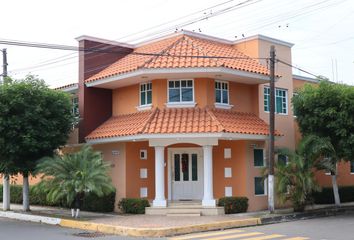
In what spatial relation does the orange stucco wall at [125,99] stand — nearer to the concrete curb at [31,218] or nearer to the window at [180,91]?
the window at [180,91]

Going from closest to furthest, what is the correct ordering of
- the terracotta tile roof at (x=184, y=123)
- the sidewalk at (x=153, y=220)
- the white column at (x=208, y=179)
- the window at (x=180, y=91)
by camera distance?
the sidewalk at (x=153, y=220) < the terracotta tile roof at (x=184, y=123) < the white column at (x=208, y=179) < the window at (x=180, y=91)

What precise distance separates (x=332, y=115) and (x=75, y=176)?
1111cm

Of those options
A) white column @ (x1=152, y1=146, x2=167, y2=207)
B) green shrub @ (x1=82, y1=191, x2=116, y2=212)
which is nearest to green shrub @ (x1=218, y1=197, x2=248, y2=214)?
white column @ (x1=152, y1=146, x2=167, y2=207)

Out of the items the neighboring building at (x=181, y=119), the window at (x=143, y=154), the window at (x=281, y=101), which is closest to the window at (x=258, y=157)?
the neighboring building at (x=181, y=119)

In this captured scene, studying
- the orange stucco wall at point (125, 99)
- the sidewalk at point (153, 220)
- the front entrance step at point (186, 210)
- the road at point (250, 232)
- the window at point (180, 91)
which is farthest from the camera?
the orange stucco wall at point (125, 99)

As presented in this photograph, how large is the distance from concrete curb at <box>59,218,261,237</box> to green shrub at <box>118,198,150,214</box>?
3.46m

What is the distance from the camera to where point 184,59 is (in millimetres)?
21922

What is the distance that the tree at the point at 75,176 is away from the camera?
1900 centimetres

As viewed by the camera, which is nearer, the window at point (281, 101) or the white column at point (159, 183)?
the white column at point (159, 183)

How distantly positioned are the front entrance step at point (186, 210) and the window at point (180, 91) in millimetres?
4713

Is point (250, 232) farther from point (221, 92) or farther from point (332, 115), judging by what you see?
point (221, 92)

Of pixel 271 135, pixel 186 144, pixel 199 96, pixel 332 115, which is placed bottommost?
pixel 186 144

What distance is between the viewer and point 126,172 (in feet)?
73.3

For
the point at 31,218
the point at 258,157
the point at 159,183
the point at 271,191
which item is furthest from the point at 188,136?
the point at 31,218
